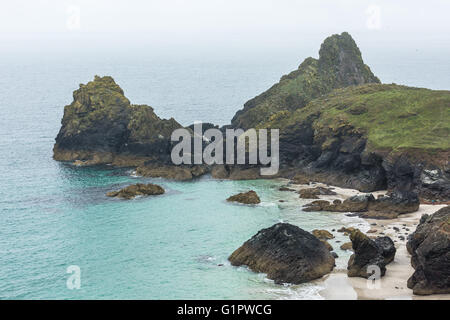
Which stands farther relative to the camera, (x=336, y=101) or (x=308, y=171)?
(x=336, y=101)

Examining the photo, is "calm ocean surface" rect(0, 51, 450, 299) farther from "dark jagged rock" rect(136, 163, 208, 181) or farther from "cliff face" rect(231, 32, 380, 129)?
"cliff face" rect(231, 32, 380, 129)

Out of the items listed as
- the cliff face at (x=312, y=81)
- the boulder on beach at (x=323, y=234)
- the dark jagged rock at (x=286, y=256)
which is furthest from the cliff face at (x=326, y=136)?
the dark jagged rock at (x=286, y=256)

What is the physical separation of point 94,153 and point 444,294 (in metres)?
84.6

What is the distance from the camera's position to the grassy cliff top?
104000mm

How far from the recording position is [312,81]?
15488 centimetres

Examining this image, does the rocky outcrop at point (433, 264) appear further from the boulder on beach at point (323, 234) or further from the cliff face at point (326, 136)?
the cliff face at point (326, 136)

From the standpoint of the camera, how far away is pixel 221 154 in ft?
392

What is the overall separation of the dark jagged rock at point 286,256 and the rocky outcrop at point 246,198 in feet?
84.4

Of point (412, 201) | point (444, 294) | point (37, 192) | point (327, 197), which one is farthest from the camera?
point (37, 192)

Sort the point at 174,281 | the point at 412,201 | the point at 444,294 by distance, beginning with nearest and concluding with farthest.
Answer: the point at 444,294, the point at 174,281, the point at 412,201

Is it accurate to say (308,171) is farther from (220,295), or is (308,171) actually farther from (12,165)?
(12,165)

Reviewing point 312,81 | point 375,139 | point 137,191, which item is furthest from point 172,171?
point 312,81

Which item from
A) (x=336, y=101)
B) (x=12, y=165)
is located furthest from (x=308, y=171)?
(x=12, y=165)

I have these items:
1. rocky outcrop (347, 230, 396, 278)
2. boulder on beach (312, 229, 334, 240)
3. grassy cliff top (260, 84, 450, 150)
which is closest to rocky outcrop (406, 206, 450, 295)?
rocky outcrop (347, 230, 396, 278)
